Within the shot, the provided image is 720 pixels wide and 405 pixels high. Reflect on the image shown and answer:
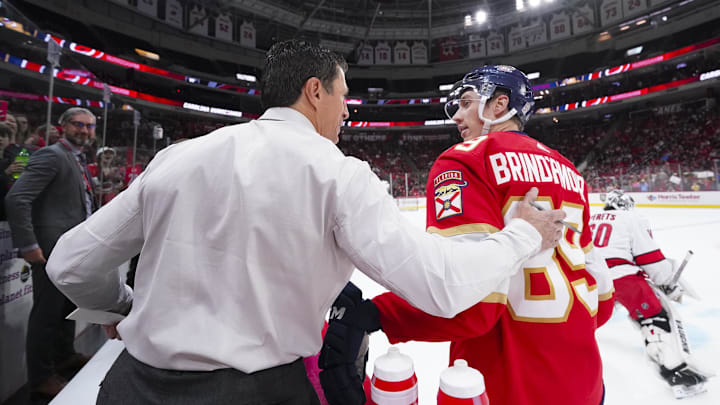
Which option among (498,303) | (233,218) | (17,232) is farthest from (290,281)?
(17,232)

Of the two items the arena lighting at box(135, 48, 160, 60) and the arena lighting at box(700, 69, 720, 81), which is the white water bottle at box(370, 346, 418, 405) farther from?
the arena lighting at box(700, 69, 720, 81)

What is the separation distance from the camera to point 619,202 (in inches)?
112

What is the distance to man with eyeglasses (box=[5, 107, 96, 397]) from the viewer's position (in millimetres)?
2010

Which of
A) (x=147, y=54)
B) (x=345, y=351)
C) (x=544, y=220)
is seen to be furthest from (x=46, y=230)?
(x=147, y=54)

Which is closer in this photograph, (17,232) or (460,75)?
(17,232)

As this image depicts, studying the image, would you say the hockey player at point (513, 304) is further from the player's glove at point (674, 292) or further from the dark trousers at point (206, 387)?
the player's glove at point (674, 292)

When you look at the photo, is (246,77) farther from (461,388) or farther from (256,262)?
Result: (461,388)

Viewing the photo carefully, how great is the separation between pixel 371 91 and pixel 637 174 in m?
17.1

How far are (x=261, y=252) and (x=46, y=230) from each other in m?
2.26

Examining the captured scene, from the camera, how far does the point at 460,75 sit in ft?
76.8

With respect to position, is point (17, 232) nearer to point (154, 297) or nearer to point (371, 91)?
point (154, 297)

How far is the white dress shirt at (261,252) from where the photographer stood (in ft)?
2.27

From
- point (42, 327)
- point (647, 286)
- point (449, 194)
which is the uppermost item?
point (449, 194)

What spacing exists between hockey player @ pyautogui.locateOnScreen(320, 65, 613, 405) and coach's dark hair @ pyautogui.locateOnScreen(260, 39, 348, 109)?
1.47ft
